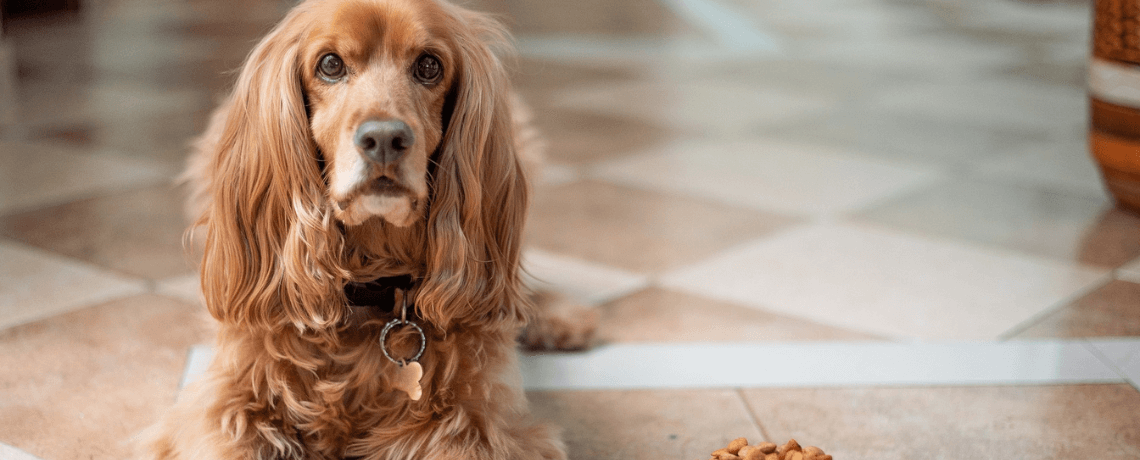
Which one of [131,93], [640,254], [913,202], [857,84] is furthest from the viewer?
[857,84]

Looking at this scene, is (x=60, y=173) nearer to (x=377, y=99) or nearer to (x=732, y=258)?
(x=732, y=258)

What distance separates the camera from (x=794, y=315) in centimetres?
Answer: 308

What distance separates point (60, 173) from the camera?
14.0ft

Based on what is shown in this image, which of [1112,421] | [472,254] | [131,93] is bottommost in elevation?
[131,93]

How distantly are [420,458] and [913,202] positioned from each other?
2946 millimetres

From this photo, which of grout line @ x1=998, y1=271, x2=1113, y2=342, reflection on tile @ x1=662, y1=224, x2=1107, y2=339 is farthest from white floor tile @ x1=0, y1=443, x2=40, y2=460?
grout line @ x1=998, y1=271, x2=1113, y2=342

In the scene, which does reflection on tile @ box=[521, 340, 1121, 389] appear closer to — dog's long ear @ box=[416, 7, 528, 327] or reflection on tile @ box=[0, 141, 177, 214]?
dog's long ear @ box=[416, 7, 528, 327]

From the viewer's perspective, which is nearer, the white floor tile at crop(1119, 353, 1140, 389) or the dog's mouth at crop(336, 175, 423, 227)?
the dog's mouth at crop(336, 175, 423, 227)

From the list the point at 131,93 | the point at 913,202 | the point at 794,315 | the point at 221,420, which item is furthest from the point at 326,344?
the point at 131,93

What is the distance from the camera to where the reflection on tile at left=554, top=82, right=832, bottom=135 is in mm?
5723

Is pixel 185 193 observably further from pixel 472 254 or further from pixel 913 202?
pixel 913 202

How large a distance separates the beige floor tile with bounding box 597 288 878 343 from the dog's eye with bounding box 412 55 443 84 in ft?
3.78

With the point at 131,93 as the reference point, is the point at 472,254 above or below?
above

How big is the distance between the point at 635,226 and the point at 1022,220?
1523mm
